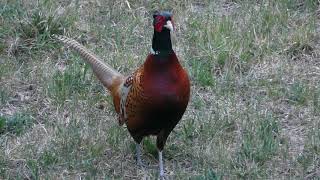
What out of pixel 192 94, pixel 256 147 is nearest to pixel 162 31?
pixel 256 147

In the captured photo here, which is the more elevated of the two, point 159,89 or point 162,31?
point 162,31

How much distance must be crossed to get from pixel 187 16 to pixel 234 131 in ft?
5.81

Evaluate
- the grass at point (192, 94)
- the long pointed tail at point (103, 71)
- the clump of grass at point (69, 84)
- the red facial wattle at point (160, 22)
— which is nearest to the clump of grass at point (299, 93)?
the grass at point (192, 94)

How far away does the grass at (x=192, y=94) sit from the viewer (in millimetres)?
5484

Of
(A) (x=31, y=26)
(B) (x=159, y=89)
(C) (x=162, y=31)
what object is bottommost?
(A) (x=31, y=26)

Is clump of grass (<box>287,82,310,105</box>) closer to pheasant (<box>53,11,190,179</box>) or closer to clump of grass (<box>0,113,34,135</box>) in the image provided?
pheasant (<box>53,11,190,179</box>)

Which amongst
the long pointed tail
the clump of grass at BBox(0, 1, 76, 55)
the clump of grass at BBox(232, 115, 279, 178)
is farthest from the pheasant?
the clump of grass at BBox(0, 1, 76, 55)

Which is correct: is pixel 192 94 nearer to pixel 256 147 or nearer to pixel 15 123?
pixel 256 147

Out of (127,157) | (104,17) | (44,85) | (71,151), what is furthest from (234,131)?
(104,17)

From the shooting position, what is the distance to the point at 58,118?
237 inches

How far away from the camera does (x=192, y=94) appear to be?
20.7 feet

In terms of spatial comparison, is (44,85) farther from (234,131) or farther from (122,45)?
(234,131)

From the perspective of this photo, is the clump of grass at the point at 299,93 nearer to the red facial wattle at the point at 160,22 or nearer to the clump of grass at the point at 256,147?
the clump of grass at the point at 256,147

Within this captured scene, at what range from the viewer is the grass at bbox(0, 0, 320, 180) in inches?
216
